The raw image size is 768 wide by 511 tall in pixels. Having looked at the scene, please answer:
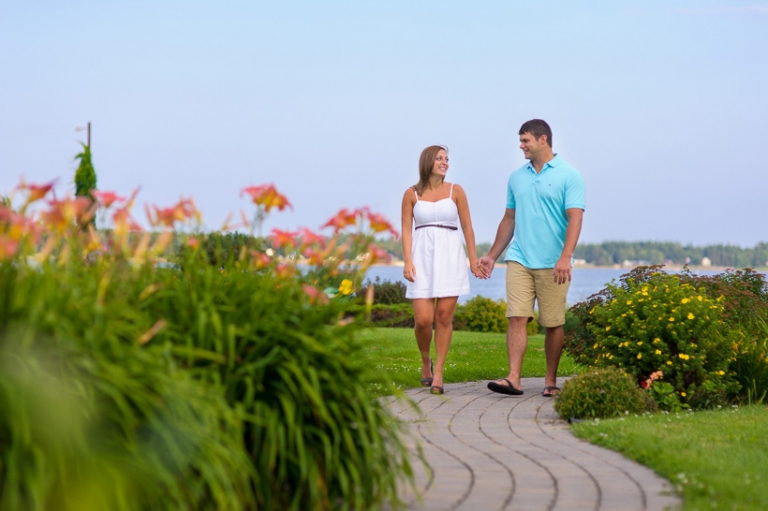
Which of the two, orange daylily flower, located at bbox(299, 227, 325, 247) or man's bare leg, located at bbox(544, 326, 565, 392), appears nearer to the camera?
orange daylily flower, located at bbox(299, 227, 325, 247)

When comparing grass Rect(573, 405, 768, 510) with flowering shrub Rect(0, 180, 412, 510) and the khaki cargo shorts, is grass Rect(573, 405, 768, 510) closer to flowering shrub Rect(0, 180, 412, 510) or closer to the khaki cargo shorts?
the khaki cargo shorts

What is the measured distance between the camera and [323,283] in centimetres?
407

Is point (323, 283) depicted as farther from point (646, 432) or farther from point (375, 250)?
point (646, 432)

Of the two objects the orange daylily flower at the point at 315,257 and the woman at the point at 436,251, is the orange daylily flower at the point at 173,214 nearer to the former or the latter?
the orange daylily flower at the point at 315,257

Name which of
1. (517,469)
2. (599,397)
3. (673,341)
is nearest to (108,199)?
(517,469)

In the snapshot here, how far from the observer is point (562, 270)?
7359 mm

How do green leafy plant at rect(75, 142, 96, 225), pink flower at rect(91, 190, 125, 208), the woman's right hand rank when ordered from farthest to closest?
green leafy plant at rect(75, 142, 96, 225) < the woman's right hand < pink flower at rect(91, 190, 125, 208)

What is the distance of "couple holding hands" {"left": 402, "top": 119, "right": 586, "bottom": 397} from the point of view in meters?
7.60

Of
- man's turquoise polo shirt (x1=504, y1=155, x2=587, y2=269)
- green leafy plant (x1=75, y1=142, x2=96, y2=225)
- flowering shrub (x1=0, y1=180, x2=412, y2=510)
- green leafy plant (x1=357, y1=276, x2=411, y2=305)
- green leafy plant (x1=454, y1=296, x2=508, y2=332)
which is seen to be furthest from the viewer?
green leafy plant (x1=75, y1=142, x2=96, y2=225)

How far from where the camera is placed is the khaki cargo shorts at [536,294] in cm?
762

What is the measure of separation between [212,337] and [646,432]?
3209mm

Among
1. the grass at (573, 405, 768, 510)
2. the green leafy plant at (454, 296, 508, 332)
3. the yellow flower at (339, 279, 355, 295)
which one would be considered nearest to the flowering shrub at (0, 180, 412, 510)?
the yellow flower at (339, 279, 355, 295)

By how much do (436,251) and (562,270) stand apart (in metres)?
1.09

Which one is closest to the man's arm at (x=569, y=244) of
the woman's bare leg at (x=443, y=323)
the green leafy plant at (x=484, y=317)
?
the woman's bare leg at (x=443, y=323)
